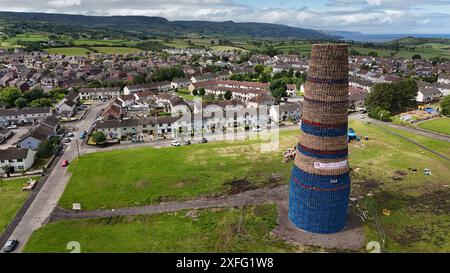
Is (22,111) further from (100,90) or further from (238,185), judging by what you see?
(238,185)

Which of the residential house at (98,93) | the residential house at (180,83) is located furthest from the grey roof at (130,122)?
the residential house at (180,83)

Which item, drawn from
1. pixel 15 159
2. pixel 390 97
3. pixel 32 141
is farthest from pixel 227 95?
pixel 15 159

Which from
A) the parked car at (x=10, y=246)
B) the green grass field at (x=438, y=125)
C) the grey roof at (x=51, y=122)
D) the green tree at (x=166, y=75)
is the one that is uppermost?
the green tree at (x=166, y=75)

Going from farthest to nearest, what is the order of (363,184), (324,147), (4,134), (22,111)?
(22,111)
(4,134)
(363,184)
(324,147)

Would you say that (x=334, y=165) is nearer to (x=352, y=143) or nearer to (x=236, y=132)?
(x=352, y=143)

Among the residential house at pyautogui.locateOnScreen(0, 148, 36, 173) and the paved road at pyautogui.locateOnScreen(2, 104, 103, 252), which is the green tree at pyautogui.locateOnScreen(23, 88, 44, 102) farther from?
the residential house at pyautogui.locateOnScreen(0, 148, 36, 173)

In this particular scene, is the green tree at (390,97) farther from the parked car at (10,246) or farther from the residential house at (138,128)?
the parked car at (10,246)

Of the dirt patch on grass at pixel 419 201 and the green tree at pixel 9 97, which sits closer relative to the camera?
the dirt patch on grass at pixel 419 201
